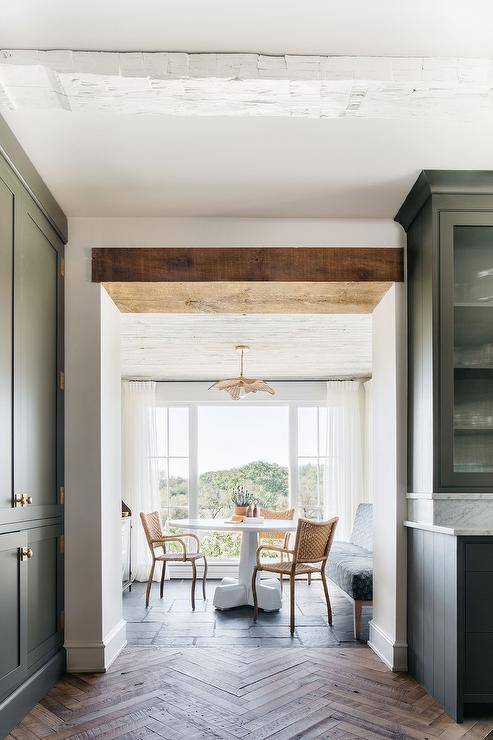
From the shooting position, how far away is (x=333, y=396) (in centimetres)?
834

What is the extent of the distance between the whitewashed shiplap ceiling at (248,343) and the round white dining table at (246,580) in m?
1.63

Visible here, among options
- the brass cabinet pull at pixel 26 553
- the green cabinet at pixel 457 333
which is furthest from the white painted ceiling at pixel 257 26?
the brass cabinet pull at pixel 26 553

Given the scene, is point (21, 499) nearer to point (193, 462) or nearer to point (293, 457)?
point (193, 462)

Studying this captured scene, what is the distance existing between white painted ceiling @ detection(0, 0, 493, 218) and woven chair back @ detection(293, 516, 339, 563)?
2.59 meters

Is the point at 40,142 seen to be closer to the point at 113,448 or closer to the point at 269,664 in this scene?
the point at 113,448

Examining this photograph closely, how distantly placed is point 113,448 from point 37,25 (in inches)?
101

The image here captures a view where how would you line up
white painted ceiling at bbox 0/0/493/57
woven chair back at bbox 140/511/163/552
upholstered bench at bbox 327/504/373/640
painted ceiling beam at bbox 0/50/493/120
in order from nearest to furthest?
white painted ceiling at bbox 0/0/493/57 < painted ceiling beam at bbox 0/50/493/120 < upholstered bench at bbox 327/504/373/640 < woven chair back at bbox 140/511/163/552

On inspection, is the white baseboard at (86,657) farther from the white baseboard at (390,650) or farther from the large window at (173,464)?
the large window at (173,464)

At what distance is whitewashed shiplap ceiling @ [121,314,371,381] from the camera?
5.24 meters

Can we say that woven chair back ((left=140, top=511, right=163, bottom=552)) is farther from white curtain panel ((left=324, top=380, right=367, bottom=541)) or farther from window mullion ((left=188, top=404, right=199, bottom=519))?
white curtain panel ((left=324, top=380, right=367, bottom=541))

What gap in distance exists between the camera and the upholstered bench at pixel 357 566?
4832 mm

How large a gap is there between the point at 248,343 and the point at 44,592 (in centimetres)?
318

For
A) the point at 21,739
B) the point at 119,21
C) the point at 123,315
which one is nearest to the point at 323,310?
the point at 123,315

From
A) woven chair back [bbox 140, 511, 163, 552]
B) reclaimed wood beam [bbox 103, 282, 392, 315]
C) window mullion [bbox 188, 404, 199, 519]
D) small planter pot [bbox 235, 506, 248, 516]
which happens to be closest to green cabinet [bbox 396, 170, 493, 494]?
reclaimed wood beam [bbox 103, 282, 392, 315]
